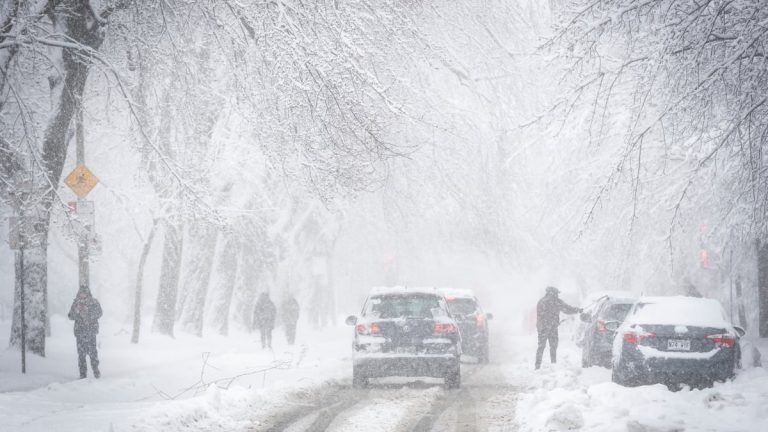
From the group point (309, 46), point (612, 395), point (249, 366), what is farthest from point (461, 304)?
point (309, 46)

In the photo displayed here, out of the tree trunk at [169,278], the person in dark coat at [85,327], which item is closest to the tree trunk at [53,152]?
the person in dark coat at [85,327]

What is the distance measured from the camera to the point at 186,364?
18781mm

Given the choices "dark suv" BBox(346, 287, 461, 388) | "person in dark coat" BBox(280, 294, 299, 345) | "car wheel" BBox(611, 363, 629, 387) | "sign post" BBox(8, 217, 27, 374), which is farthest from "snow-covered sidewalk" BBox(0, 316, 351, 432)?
"car wheel" BBox(611, 363, 629, 387)

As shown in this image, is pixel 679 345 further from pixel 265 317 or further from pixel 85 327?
pixel 265 317

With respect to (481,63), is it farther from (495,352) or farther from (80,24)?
(495,352)

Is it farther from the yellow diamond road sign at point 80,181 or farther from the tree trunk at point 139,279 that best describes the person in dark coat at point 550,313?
the tree trunk at point 139,279

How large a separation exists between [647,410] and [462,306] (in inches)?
429

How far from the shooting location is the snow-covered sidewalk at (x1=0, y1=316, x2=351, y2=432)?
960 centimetres

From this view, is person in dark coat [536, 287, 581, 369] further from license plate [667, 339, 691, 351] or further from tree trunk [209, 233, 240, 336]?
tree trunk [209, 233, 240, 336]

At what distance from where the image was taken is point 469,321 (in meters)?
19.9

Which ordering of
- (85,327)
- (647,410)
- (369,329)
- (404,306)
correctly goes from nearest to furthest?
1. (647,410)
2. (369,329)
3. (404,306)
4. (85,327)

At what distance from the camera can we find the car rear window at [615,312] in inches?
704

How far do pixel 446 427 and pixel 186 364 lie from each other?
34.2ft

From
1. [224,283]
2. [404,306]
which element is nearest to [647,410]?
[404,306]
